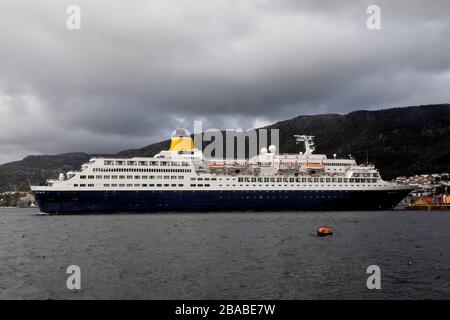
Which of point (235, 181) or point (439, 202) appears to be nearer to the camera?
point (235, 181)

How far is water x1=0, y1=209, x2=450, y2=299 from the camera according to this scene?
21141 millimetres

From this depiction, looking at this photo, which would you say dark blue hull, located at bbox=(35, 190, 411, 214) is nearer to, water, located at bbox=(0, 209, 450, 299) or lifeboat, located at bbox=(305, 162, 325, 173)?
lifeboat, located at bbox=(305, 162, 325, 173)

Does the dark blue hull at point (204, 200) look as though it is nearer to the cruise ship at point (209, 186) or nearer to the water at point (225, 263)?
the cruise ship at point (209, 186)

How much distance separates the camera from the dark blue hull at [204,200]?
70.9 meters

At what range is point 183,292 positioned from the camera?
20812mm

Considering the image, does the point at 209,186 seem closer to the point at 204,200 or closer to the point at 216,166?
the point at 204,200

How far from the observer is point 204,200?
73.4 metres

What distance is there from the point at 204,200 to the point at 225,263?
45817 millimetres

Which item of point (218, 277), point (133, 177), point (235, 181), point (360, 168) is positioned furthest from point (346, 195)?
point (218, 277)

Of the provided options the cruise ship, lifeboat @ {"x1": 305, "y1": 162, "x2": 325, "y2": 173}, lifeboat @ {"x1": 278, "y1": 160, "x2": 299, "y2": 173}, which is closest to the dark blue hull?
the cruise ship

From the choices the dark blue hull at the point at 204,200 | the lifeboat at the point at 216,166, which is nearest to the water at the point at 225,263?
the dark blue hull at the point at 204,200
